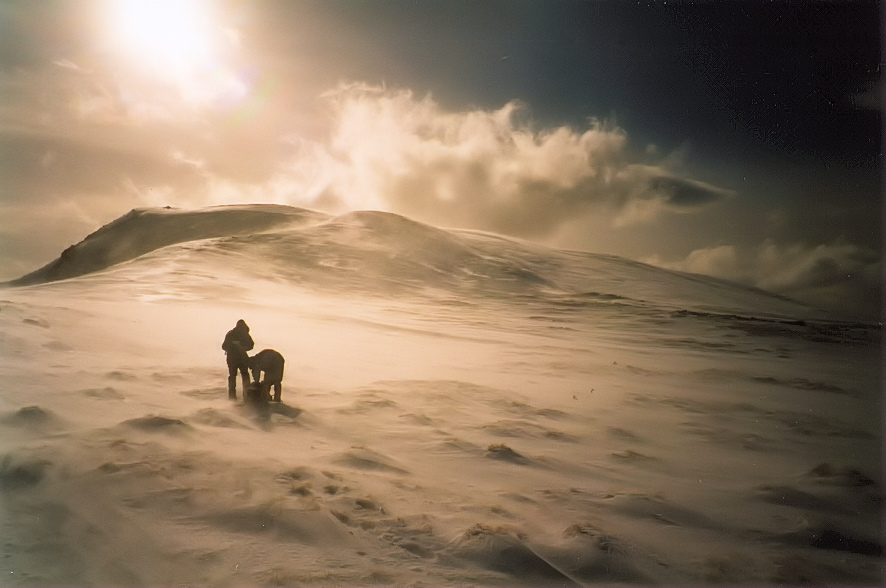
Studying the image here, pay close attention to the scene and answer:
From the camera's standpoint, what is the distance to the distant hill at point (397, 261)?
61.5ft

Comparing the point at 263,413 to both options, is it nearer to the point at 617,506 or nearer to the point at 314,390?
the point at 314,390

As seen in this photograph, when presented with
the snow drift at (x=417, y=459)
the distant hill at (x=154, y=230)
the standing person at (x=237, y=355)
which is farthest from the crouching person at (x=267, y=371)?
the distant hill at (x=154, y=230)

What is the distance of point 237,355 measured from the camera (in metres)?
5.05

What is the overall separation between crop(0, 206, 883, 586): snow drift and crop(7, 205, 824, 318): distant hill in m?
8.57

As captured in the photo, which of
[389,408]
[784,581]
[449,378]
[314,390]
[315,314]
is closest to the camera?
[784,581]

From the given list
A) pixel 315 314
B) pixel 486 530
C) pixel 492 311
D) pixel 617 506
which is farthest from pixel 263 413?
pixel 492 311

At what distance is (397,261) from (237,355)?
640 inches

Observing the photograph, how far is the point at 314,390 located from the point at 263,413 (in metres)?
1.00

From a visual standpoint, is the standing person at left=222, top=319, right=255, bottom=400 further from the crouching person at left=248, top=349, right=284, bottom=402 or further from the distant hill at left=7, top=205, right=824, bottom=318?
the distant hill at left=7, top=205, right=824, bottom=318

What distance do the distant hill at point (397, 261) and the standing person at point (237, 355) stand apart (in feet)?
38.5

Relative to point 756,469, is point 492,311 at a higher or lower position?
higher

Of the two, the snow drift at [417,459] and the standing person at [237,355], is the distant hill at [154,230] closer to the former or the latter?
the snow drift at [417,459]

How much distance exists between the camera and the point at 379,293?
1705cm

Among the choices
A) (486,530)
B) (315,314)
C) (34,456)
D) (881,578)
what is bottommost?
(881,578)
